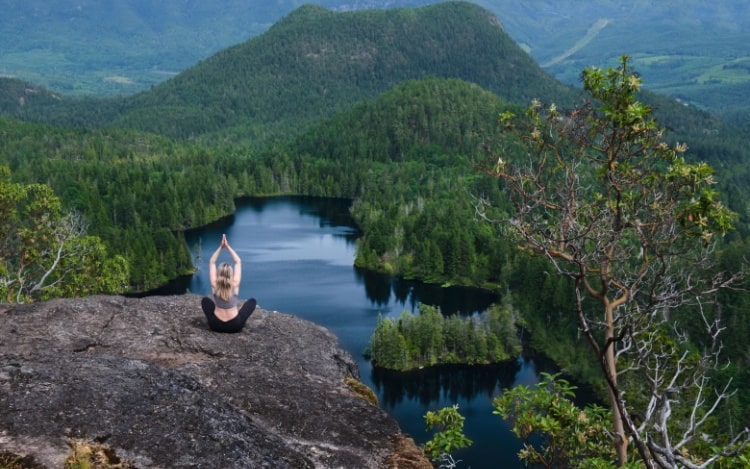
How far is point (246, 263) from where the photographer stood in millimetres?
146375

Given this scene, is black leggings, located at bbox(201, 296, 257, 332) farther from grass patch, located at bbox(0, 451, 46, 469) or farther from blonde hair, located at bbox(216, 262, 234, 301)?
grass patch, located at bbox(0, 451, 46, 469)

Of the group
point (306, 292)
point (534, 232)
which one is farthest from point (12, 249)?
point (306, 292)

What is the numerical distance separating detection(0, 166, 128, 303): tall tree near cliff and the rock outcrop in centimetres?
1737

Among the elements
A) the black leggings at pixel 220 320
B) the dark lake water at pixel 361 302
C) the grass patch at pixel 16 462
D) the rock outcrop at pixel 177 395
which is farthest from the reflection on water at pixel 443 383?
the grass patch at pixel 16 462

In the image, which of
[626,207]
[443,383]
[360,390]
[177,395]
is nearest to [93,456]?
[177,395]

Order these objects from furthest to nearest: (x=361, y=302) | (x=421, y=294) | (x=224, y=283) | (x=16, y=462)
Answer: (x=421, y=294), (x=361, y=302), (x=224, y=283), (x=16, y=462)

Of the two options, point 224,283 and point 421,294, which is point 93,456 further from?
point 421,294

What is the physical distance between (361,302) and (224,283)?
10148 cm

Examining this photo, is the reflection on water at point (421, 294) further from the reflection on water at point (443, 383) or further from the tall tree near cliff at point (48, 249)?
the tall tree near cliff at point (48, 249)

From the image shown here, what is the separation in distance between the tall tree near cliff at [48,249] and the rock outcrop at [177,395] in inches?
Answer: 684

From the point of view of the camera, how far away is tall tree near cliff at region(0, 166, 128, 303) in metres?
39.9

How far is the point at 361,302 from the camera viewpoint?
411ft

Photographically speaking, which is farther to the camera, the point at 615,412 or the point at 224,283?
the point at 224,283

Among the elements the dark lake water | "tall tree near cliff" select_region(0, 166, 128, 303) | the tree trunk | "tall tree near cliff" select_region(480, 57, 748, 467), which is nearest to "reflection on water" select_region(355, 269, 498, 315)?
the dark lake water
